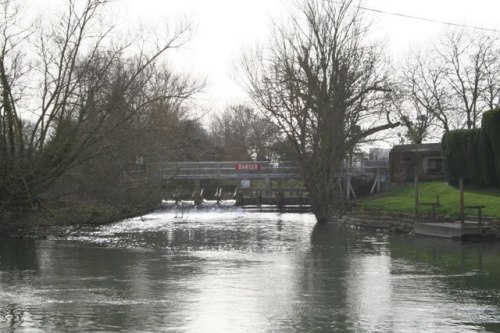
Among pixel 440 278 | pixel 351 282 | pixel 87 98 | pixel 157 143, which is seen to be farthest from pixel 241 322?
pixel 157 143

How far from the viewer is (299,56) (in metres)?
39.0

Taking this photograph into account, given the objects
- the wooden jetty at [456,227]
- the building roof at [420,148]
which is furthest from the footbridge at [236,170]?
the wooden jetty at [456,227]

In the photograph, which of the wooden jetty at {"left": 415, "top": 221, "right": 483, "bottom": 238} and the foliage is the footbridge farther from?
the wooden jetty at {"left": 415, "top": 221, "right": 483, "bottom": 238}

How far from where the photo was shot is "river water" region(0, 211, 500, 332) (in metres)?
10.9

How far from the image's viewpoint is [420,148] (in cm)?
5125

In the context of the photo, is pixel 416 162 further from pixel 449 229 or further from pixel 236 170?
pixel 449 229

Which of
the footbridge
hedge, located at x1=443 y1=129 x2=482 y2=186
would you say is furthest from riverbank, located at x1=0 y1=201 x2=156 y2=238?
the footbridge

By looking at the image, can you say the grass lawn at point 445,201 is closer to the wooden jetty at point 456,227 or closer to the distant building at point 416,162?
the wooden jetty at point 456,227

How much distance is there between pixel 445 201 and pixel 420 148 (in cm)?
1816

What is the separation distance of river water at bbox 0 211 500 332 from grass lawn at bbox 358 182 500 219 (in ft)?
13.1

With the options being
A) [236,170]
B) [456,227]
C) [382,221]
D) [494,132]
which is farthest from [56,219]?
[236,170]

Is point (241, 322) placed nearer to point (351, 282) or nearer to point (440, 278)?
point (351, 282)

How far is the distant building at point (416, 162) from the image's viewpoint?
4978cm

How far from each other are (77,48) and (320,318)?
21047mm
